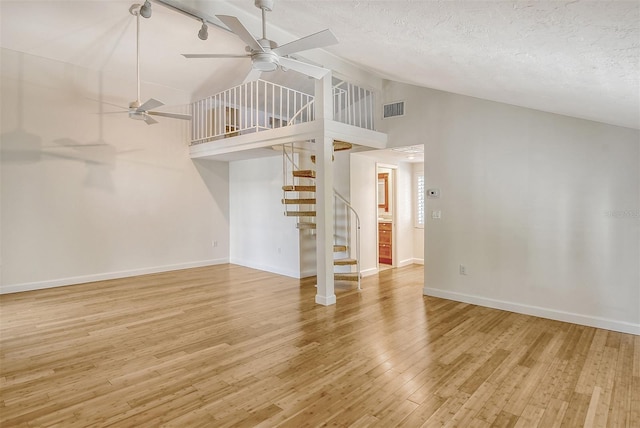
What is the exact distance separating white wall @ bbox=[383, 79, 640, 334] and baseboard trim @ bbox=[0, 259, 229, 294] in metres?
4.98

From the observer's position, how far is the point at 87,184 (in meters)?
6.11

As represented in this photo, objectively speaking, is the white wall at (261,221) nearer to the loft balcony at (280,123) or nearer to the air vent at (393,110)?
the loft balcony at (280,123)

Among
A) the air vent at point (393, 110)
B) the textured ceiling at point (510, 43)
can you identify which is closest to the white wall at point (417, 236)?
the air vent at point (393, 110)

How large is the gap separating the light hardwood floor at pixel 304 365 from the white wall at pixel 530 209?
1.24 feet

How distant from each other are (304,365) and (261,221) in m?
4.62

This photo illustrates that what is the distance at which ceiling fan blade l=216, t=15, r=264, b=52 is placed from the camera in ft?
7.61

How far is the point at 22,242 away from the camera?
5.47 meters

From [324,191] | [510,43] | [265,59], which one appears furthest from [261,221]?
[510,43]

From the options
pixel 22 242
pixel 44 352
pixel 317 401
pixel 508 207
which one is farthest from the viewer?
pixel 22 242

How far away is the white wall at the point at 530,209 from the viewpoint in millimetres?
3836

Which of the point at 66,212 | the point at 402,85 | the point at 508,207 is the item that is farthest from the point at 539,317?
the point at 66,212

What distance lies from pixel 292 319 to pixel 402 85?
4014 mm

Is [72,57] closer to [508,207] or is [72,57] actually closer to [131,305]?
[131,305]

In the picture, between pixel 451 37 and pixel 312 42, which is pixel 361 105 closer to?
pixel 312 42
